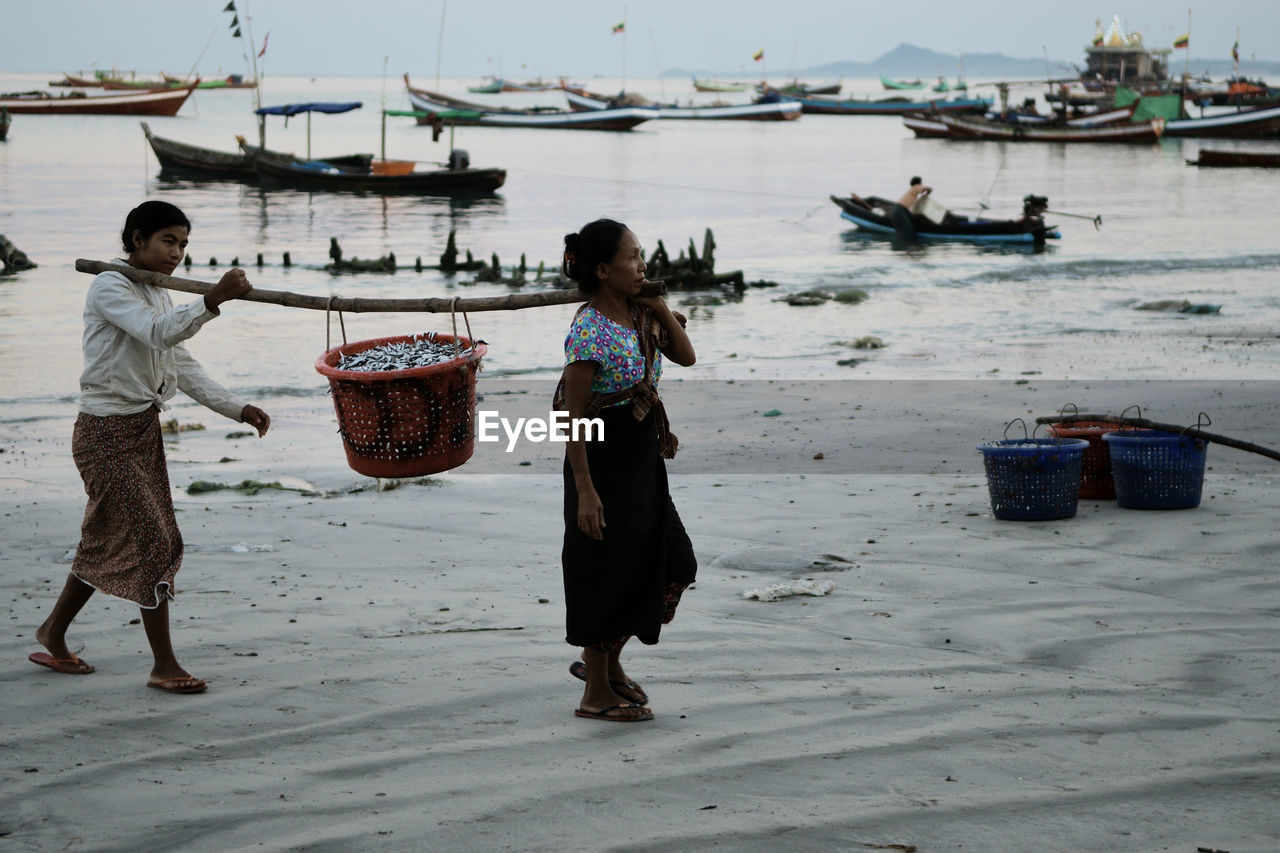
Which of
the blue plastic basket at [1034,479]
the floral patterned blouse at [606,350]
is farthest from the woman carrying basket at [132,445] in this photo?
the blue plastic basket at [1034,479]

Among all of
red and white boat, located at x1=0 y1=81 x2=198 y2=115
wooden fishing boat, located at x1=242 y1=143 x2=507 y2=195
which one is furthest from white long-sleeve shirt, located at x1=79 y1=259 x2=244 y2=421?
red and white boat, located at x1=0 y1=81 x2=198 y2=115

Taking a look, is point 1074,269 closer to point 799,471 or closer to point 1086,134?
point 799,471

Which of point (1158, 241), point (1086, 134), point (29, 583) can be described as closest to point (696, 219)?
point (1158, 241)

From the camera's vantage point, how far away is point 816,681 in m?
3.87

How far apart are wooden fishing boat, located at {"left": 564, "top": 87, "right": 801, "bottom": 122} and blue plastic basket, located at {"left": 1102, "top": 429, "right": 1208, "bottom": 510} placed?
3263 inches

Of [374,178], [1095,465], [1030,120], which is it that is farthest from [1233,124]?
[1095,465]

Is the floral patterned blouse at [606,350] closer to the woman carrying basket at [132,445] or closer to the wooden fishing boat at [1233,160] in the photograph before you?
the woman carrying basket at [132,445]

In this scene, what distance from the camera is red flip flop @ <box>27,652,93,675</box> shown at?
395cm

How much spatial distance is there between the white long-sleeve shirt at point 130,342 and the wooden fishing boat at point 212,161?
34.3 m

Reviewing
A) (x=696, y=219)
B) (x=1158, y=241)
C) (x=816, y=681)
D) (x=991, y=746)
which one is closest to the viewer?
(x=991, y=746)

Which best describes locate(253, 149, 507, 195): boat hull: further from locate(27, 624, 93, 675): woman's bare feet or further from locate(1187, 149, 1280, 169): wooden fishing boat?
locate(27, 624, 93, 675): woman's bare feet

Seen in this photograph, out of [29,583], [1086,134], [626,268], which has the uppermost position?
[1086,134]

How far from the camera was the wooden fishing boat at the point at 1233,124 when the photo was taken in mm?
63500

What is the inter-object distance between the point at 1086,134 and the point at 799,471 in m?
60.9
